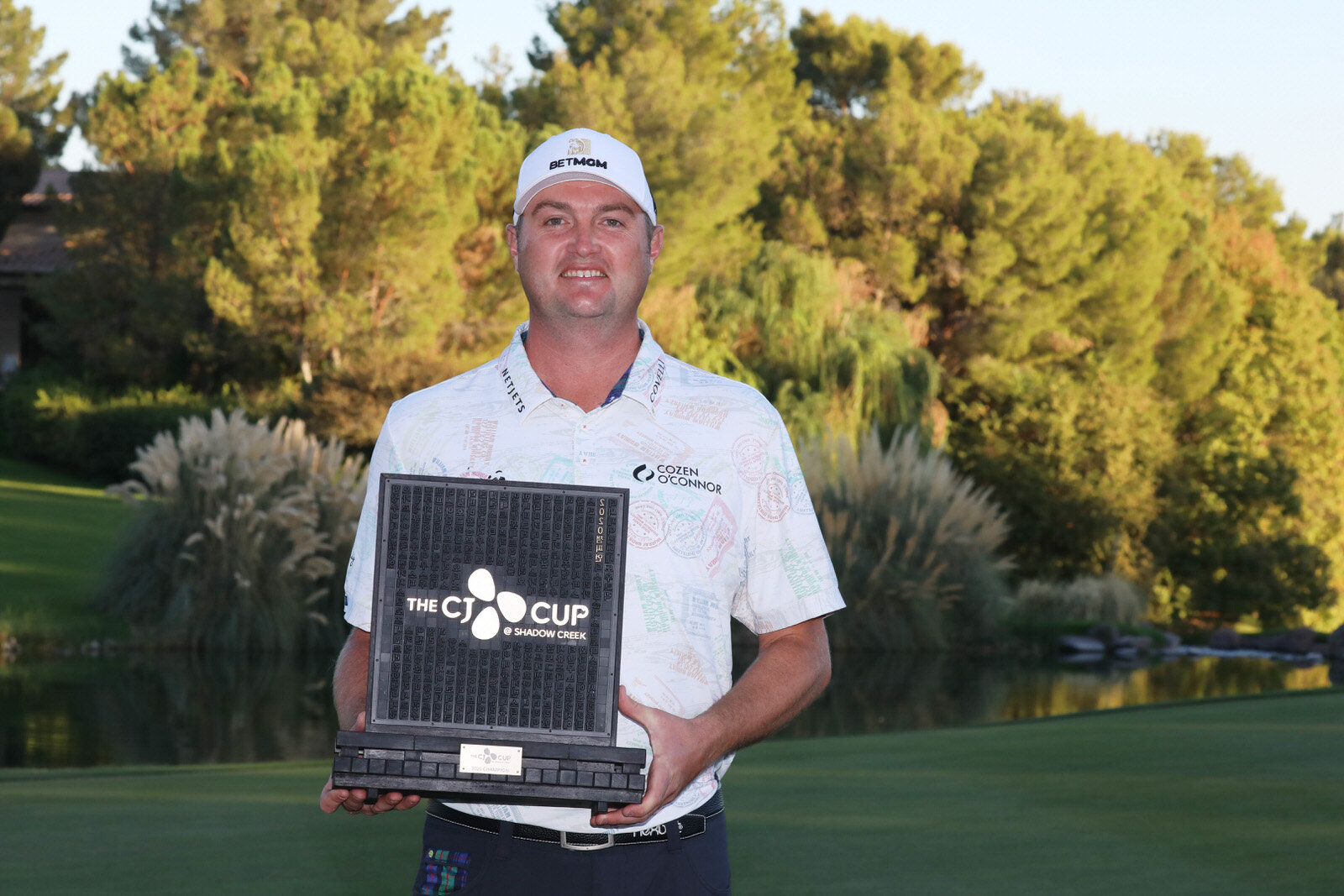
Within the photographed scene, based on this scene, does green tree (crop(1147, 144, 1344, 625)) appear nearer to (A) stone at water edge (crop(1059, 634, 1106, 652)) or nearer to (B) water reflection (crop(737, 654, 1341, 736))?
(A) stone at water edge (crop(1059, 634, 1106, 652))

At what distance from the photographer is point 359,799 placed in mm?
1807

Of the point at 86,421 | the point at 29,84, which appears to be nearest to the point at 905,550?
the point at 86,421

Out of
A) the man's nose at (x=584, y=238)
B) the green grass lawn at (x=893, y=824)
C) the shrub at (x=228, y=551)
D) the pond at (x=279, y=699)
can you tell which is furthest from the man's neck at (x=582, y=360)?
the shrub at (x=228, y=551)

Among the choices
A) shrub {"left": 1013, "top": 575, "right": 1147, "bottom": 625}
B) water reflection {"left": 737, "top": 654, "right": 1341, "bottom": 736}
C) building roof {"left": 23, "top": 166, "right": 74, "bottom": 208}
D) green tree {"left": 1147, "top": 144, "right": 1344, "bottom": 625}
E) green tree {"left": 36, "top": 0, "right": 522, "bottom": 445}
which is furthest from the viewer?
building roof {"left": 23, "top": 166, "right": 74, "bottom": 208}

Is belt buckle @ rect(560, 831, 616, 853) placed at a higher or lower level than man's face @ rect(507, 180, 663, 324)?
lower

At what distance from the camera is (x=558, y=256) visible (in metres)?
2.16

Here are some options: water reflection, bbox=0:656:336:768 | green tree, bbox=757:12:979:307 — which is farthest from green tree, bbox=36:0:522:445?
water reflection, bbox=0:656:336:768

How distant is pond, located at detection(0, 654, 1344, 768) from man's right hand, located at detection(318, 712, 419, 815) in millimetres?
6724

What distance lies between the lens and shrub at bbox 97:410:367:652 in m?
12.6

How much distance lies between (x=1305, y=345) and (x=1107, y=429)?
13.4 m

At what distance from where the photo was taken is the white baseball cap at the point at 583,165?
216 cm

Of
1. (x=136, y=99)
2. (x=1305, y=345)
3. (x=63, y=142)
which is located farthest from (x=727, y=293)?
(x=63, y=142)

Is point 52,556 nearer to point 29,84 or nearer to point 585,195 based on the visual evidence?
point 585,195

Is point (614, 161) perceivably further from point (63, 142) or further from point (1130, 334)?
point (63, 142)
